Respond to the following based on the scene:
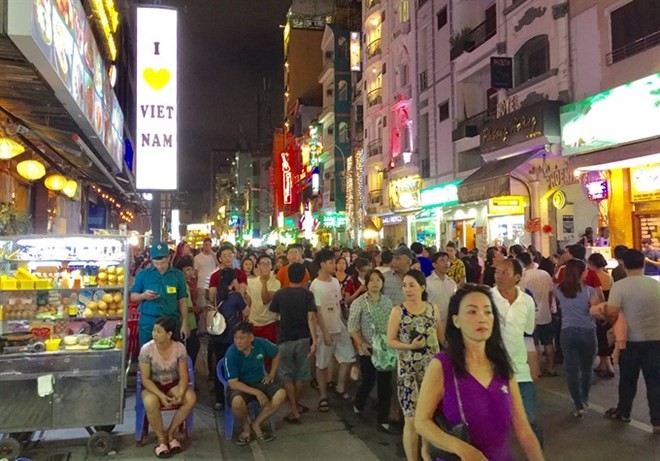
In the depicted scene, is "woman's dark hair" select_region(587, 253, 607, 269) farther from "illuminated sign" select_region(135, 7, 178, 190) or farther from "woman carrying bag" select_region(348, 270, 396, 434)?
"illuminated sign" select_region(135, 7, 178, 190)

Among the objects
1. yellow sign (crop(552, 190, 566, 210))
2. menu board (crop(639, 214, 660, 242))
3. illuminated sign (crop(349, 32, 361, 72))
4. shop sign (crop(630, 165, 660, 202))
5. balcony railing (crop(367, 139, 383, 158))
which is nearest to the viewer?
shop sign (crop(630, 165, 660, 202))

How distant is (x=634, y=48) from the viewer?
483 inches

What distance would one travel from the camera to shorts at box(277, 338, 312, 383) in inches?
257

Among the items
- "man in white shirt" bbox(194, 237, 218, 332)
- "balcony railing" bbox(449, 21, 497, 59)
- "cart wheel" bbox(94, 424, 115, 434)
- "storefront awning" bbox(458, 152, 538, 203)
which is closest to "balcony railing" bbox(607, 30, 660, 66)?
"storefront awning" bbox(458, 152, 538, 203)

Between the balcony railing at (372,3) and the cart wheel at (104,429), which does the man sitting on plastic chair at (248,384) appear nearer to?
the cart wheel at (104,429)

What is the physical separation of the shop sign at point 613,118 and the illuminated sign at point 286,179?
4304cm

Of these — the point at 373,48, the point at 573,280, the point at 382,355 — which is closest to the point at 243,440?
the point at 382,355

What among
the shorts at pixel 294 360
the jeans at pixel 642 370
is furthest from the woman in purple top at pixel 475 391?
the jeans at pixel 642 370

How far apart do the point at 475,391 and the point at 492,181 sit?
46.8 feet

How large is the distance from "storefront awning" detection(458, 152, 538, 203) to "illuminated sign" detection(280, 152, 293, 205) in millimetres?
38323

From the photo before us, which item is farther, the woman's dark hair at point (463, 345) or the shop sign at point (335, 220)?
the shop sign at point (335, 220)

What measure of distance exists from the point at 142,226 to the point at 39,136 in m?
47.7

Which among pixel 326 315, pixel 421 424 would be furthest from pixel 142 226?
pixel 421 424

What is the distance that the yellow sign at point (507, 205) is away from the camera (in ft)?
54.2
